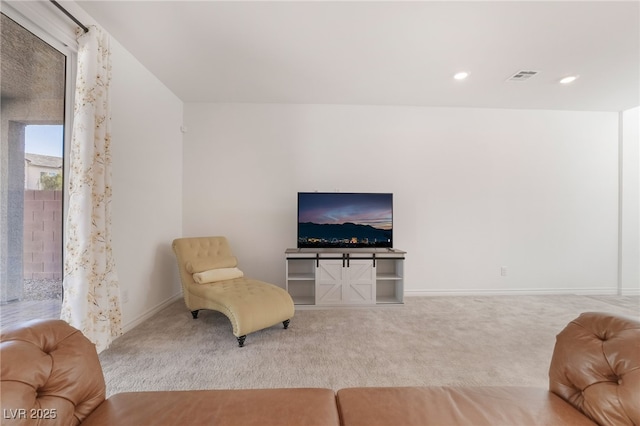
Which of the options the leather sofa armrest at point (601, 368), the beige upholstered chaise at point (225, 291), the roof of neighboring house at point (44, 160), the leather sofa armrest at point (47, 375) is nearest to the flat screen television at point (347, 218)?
the beige upholstered chaise at point (225, 291)

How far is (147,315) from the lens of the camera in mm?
2992

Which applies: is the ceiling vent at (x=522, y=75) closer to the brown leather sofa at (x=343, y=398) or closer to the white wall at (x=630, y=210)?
the white wall at (x=630, y=210)

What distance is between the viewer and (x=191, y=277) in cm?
299

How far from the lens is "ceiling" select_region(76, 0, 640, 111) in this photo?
2.07 m

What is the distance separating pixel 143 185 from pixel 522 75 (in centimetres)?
451

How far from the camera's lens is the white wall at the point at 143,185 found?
2613 millimetres

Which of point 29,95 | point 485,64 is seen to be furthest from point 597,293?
point 29,95

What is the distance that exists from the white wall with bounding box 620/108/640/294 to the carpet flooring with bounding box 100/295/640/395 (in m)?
1.09

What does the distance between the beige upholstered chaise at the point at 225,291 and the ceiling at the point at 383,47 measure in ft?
6.73

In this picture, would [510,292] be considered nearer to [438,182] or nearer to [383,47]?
[438,182]

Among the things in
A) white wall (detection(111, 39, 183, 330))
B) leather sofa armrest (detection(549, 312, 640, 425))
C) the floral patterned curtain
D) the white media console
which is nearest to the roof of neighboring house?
the floral patterned curtain

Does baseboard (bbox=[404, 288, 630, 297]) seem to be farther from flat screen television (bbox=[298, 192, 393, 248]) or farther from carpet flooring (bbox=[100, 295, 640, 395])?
flat screen television (bbox=[298, 192, 393, 248])

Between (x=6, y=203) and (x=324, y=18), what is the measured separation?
8.40 feet

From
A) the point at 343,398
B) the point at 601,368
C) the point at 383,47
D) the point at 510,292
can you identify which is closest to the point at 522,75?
the point at 383,47
